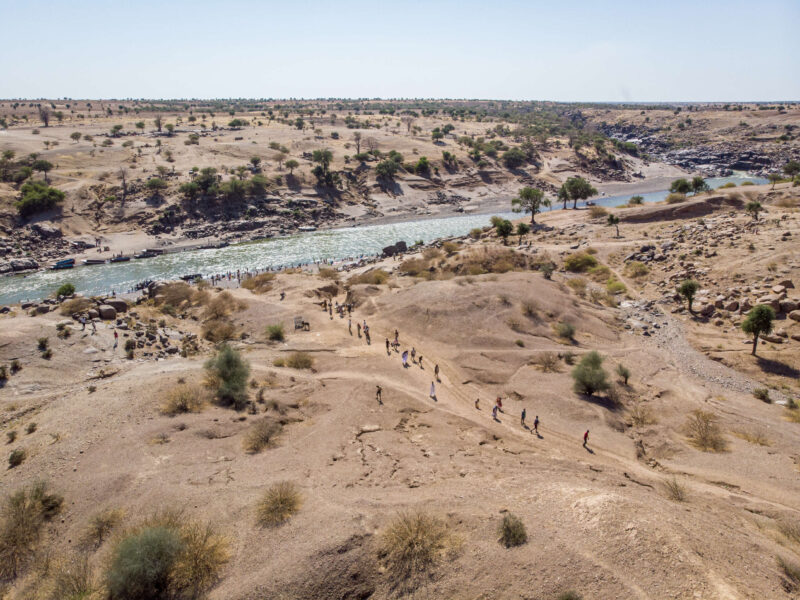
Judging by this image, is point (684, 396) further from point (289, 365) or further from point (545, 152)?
point (545, 152)

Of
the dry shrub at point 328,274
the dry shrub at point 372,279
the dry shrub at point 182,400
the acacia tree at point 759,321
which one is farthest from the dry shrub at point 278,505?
the dry shrub at point 328,274

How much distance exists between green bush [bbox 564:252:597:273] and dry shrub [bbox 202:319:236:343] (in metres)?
35.9

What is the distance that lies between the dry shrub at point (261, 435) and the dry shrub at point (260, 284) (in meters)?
27.1

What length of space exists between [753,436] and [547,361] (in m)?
10.2

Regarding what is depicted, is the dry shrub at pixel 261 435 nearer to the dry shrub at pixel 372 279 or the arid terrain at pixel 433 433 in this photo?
the arid terrain at pixel 433 433


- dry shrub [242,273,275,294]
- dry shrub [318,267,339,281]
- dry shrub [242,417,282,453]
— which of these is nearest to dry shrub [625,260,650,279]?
dry shrub [318,267,339,281]

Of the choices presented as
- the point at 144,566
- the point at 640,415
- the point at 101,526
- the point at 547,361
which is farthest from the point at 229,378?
the point at 640,415

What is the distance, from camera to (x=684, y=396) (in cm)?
2370

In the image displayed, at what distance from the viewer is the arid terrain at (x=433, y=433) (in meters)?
11.2

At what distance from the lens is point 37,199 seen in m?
63.6

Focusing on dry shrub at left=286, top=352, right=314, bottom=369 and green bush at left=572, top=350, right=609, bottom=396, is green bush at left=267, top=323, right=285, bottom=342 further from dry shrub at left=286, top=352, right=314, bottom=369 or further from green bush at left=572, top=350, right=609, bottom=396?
green bush at left=572, top=350, right=609, bottom=396

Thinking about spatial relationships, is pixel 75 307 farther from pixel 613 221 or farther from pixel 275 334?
pixel 613 221

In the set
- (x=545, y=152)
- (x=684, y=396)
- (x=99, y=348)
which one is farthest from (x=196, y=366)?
(x=545, y=152)

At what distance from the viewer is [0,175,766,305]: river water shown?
167 feet
